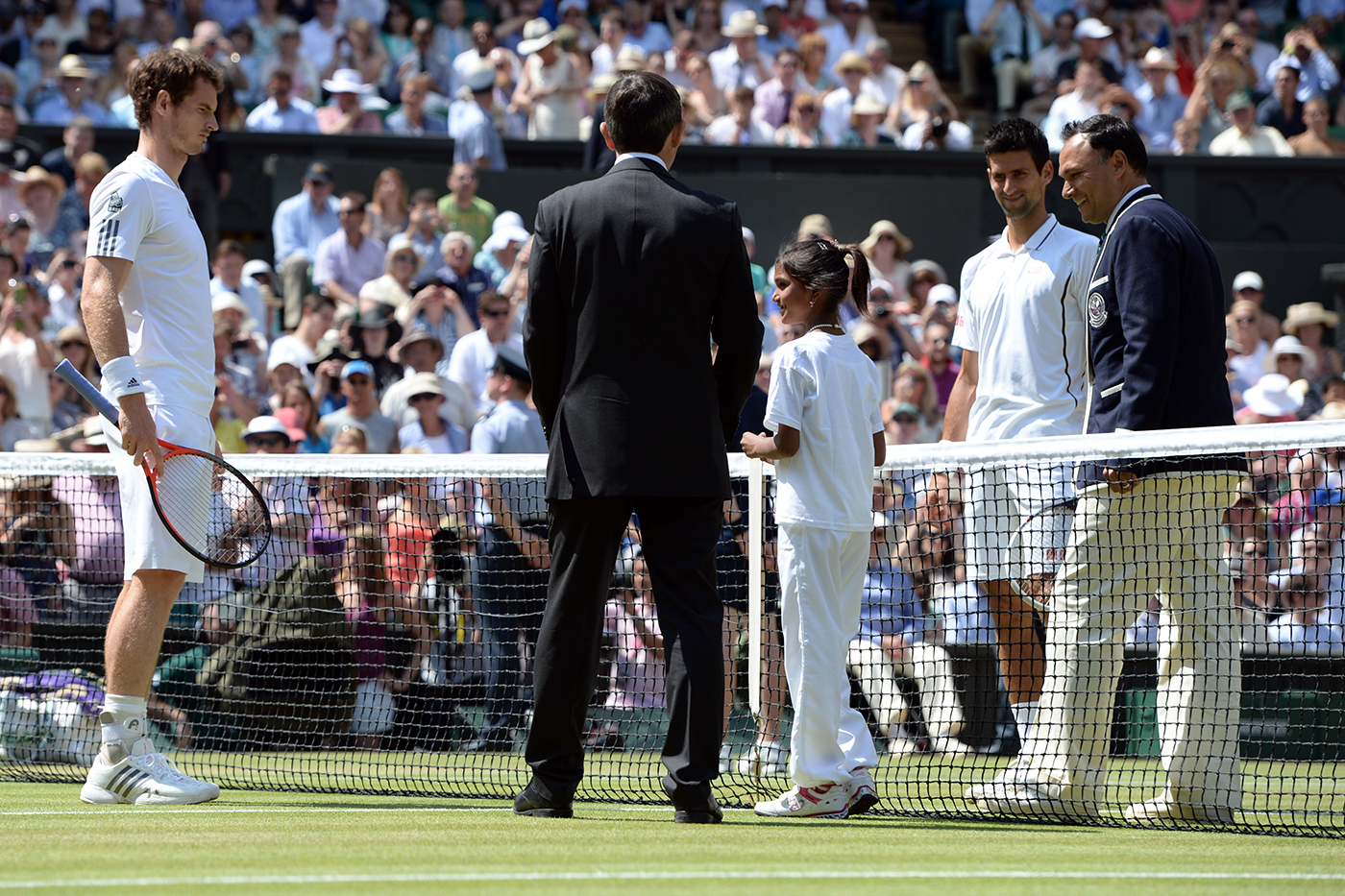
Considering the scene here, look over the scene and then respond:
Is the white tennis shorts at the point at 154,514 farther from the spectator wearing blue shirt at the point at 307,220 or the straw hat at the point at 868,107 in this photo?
the straw hat at the point at 868,107

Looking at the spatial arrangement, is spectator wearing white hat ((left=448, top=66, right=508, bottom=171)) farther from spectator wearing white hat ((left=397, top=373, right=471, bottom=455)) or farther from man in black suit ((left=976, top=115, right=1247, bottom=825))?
man in black suit ((left=976, top=115, right=1247, bottom=825))

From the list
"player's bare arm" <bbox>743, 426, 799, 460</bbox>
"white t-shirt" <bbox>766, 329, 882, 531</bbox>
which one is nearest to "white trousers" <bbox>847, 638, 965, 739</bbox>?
"white t-shirt" <bbox>766, 329, 882, 531</bbox>

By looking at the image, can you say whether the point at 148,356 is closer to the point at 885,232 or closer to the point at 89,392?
the point at 89,392

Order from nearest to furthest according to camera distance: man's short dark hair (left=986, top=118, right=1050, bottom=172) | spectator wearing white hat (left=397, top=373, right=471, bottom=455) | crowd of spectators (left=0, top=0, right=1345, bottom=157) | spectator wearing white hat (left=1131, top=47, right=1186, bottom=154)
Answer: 1. man's short dark hair (left=986, top=118, right=1050, bottom=172)
2. spectator wearing white hat (left=397, top=373, right=471, bottom=455)
3. crowd of spectators (left=0, top=0, right=1345, bottom=157)
4. spectator wearing white hat (left=1131, top=47, right=1186, bottom=154)

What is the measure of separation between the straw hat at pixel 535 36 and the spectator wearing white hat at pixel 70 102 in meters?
4.02

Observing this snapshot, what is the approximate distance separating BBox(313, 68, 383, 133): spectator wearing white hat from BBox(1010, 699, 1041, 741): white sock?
1090cm

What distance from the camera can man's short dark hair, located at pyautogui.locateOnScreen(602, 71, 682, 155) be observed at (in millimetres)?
5402

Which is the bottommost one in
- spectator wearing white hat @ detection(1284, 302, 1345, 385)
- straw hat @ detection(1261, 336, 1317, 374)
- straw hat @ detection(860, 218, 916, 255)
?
straw hat @ detection(1261, 336, 1317, 374)

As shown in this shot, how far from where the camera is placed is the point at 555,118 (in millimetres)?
16172

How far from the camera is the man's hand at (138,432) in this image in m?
5.37

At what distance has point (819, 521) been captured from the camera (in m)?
5.52

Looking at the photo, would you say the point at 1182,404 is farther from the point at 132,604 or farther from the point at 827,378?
the point at 132,604

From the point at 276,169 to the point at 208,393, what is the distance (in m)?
9.72

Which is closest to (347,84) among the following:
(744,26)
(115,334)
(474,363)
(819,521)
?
(744,26)
